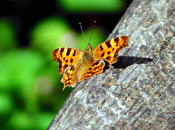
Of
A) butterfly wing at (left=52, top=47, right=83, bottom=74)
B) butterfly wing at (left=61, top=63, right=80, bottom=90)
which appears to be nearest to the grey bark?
butterfly wing at (left=61, top=63, right=80, bottom=90)

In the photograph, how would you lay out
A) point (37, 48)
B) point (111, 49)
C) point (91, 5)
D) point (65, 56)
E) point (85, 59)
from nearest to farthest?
point (111, 49) → point (85, 59) → point (65, 56) → point (37, 48) → point (91, 5)

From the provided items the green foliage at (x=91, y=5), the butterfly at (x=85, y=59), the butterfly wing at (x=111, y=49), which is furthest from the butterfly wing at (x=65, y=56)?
the green foliage at (x=91, y=5)

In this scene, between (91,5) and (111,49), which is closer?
(111,49)

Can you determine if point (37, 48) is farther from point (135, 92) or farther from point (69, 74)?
point (135, 92)

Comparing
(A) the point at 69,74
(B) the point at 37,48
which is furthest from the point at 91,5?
(A) the point at 69,74

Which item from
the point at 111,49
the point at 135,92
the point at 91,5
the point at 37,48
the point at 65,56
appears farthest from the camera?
the point at 91,5

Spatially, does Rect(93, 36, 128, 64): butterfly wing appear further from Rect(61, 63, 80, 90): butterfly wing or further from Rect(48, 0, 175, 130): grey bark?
Rect(61, 63, 80, 90): butterfly wing

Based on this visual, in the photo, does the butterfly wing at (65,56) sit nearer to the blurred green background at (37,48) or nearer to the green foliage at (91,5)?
the blurred green background at (37,48)
